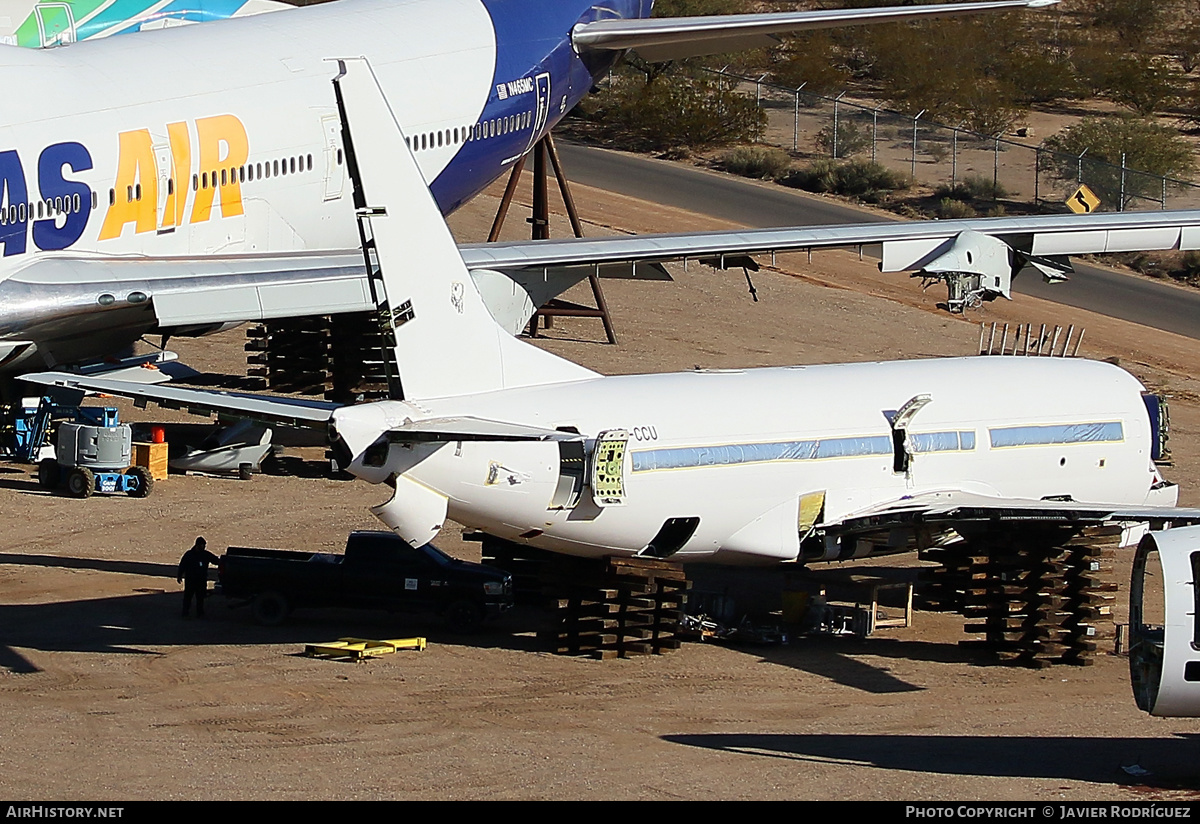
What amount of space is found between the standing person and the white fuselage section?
538cm

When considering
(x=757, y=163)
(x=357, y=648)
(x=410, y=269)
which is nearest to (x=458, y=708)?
(x=357, y=648)

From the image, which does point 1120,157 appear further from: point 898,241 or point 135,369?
point 135,369

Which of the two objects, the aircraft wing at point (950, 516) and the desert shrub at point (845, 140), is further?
the desert shrub at point (845, 140)

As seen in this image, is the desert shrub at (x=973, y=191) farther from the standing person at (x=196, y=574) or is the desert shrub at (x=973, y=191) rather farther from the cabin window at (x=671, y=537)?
the standing person at (x=196, y=574)

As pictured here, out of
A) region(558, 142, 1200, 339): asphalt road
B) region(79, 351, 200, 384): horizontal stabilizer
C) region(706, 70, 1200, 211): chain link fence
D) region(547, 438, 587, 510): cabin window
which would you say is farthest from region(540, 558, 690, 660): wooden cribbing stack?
region(706, 70, 1200, 211): chain link fence

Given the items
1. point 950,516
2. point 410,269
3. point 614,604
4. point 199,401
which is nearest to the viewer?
point 199,401

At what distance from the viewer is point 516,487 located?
25.2 metres

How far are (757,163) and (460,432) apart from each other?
58.2 m

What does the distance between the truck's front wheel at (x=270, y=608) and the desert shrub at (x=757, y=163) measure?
53.0 metres

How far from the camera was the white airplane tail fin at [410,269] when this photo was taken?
2378 centimetres

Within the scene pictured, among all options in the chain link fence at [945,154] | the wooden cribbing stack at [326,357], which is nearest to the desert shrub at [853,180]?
the chain link fence at [945,154]

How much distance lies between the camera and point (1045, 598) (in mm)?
28078
